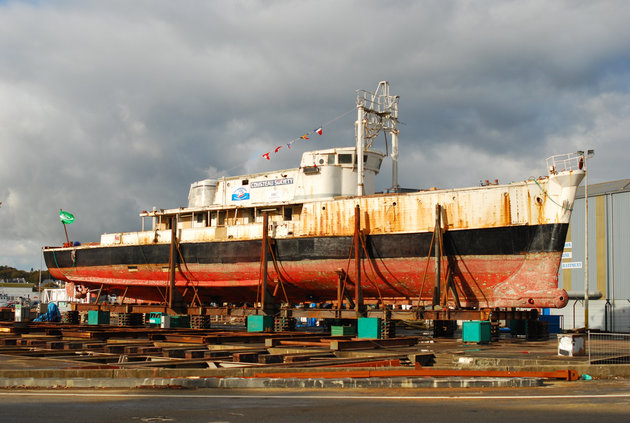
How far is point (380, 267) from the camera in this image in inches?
1077

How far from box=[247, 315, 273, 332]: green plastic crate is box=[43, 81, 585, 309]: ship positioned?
164cm

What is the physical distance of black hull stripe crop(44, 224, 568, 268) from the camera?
24.8 metres

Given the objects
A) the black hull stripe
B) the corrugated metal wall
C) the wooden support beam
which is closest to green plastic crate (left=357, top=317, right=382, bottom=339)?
the wooden support beam

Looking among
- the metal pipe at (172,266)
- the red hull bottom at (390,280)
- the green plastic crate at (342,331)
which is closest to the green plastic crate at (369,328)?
the green plastic crate at (342,331)

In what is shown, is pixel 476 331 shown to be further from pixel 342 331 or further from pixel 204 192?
pixel 204 192

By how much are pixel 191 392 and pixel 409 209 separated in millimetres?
18220

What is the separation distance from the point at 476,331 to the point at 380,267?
6.48 m

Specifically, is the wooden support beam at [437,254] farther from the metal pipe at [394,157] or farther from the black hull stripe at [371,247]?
the metal pipe at [394,157]

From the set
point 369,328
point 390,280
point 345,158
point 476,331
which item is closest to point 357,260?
point 390,280

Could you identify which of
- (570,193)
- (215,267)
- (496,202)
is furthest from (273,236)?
(570,193)

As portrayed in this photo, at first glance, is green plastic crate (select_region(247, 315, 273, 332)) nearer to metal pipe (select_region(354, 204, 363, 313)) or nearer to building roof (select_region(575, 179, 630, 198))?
metal pipe (select_region(354, 204, 363, 313))

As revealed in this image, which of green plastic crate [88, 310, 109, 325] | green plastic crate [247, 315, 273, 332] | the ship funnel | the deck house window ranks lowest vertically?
green plastic crate [88, 310, 109, 325]

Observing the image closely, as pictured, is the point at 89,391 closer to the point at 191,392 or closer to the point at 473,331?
the point at 191,392

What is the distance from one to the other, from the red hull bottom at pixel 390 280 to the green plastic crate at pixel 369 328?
341cm
